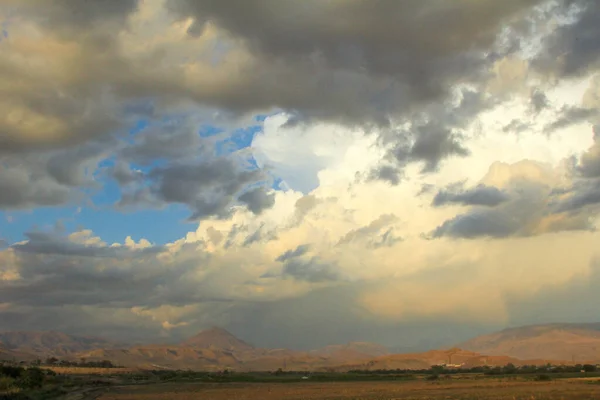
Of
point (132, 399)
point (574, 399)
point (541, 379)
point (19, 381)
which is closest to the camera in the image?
point (574, 399)

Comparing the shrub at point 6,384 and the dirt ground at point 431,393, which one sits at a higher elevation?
the shrub at point 6,384

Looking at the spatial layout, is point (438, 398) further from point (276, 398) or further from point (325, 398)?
point (276, 398)

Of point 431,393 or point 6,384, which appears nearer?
point 431,393

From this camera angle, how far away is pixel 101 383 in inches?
5556

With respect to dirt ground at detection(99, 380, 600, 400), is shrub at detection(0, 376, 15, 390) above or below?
above

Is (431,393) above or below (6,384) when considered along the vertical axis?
below

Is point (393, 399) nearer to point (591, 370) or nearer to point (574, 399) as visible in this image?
point (574, 399)

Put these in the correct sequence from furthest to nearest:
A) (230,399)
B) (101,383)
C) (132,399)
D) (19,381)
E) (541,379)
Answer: (101,383) < (541,379) < (19,381) < (132,399) < (230,399)

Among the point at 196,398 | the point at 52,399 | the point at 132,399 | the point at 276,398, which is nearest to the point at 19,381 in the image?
the point at 52,399

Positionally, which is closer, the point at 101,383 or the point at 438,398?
the point at 438,398

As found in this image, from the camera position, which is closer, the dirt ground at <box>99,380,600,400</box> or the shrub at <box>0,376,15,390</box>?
the dirt ground at <box>99,380,600,400</box>

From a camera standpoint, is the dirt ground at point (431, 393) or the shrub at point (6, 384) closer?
the dirt ground at point (431, 393)

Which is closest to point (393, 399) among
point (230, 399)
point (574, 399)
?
point (574, 399)

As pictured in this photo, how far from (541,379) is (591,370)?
64945 millimetres
